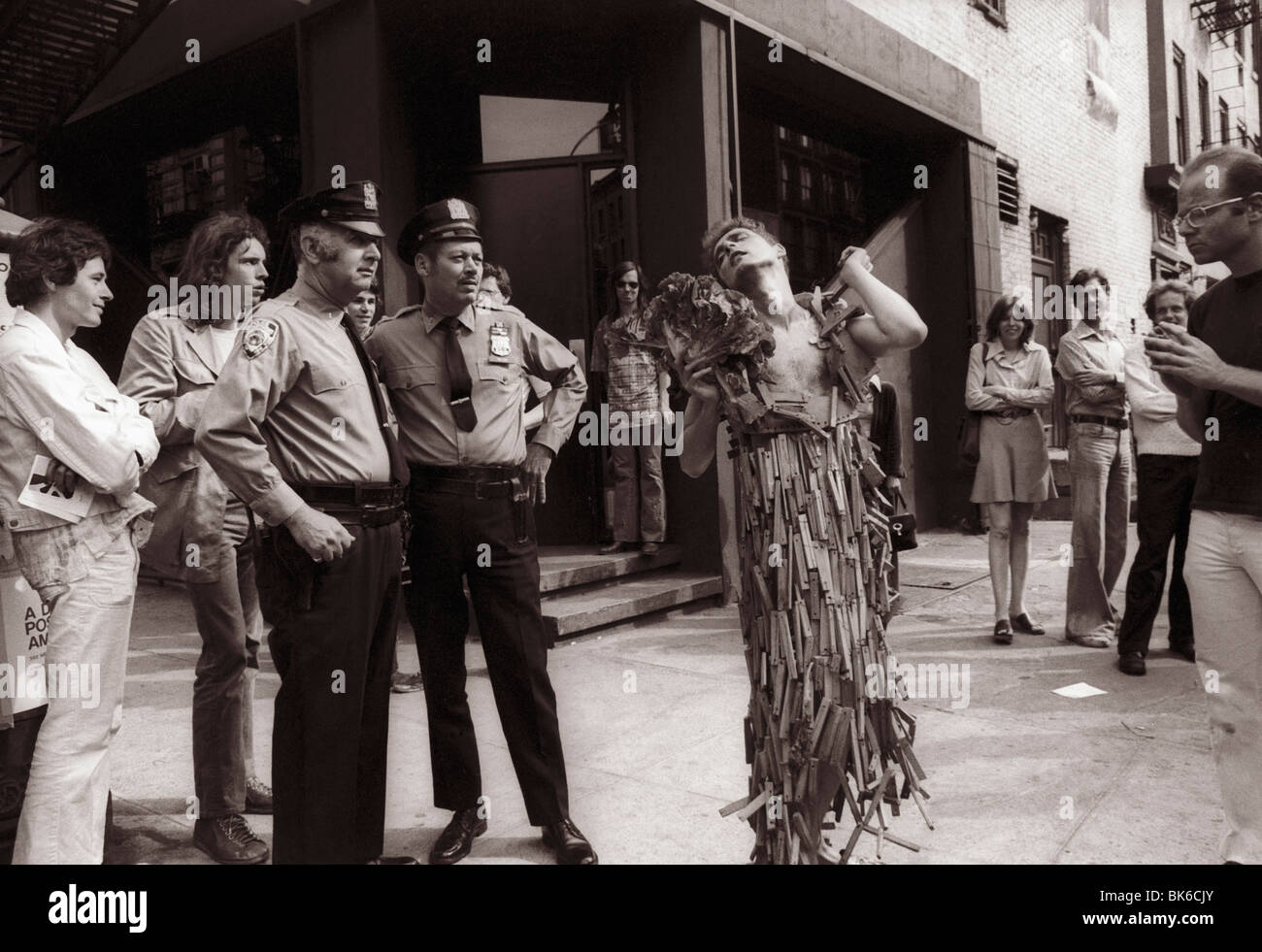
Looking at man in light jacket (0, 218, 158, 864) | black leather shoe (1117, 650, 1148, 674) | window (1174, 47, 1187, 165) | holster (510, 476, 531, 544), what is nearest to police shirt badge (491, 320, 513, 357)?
holster (510, 476, 531, 544)

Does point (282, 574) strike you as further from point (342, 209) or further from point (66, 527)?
point (342, 209)

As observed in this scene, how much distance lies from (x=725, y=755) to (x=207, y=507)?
230 centimetres

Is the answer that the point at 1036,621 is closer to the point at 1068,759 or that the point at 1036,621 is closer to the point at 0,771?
the point at 1068,759

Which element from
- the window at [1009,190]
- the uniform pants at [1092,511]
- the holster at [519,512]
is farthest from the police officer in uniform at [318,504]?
the window at [1009,190]

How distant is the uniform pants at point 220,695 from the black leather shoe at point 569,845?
1.11 m

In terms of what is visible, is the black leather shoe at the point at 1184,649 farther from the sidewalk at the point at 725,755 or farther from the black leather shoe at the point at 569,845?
the black leather shoe at the point at 569,845

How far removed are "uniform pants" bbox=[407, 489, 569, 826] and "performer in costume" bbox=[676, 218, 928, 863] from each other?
857 mm

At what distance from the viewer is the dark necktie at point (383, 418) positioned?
2979 millimetres

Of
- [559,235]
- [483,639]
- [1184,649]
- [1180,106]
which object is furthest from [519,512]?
[1180,106]

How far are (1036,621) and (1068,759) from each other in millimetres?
2585

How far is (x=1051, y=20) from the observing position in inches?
480

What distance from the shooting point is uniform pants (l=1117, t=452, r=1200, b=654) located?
5188mm

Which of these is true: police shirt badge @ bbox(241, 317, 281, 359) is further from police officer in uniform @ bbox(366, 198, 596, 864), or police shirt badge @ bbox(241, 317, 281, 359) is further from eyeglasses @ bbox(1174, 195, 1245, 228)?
eyeglasses @ bbox(1174, 195, 1245, 228)

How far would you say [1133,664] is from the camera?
5.21 m
